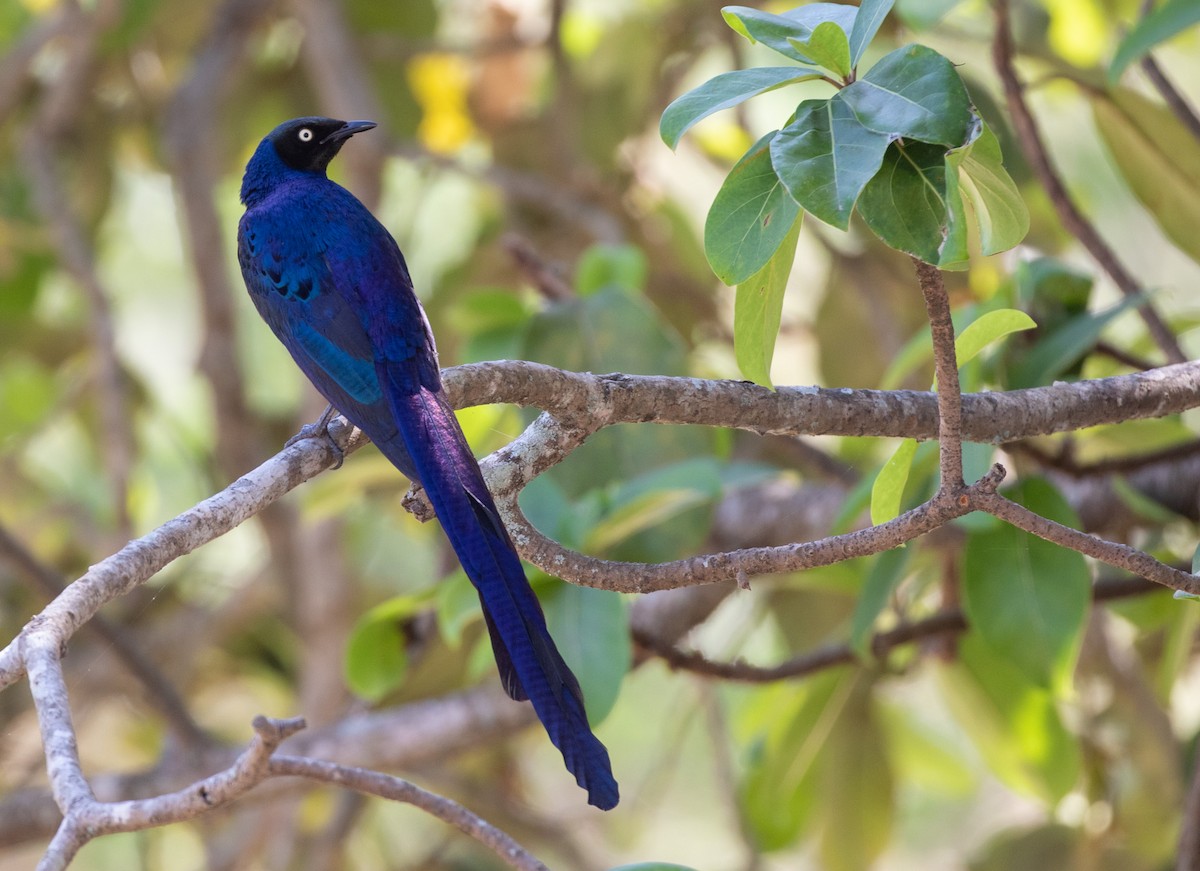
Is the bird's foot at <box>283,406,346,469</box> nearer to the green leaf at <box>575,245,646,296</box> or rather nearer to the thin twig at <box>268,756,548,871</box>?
the thin twig at <box>268,756,548,871</box>

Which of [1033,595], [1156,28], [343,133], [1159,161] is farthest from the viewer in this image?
[343,133]

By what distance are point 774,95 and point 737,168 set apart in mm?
3109

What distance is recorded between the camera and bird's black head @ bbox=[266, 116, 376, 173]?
2.62 m

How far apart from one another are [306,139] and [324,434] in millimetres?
1023

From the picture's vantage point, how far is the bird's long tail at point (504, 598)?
1340 mm

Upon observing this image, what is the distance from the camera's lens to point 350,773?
1498mm

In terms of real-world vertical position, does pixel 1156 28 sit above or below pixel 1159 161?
below

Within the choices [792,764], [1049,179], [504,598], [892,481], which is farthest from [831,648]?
[504,598]

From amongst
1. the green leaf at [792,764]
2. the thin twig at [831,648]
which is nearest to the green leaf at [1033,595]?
the thin twig at [831,648]

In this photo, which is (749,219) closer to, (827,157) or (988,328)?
(827,157)

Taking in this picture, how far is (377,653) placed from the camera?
2.45 m

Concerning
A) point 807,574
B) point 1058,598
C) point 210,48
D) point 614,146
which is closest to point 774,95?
point 614,146

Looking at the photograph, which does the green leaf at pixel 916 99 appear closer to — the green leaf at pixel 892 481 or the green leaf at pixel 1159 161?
the green leaf at pixel 892 481

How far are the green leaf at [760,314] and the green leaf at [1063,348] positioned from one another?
82cm
